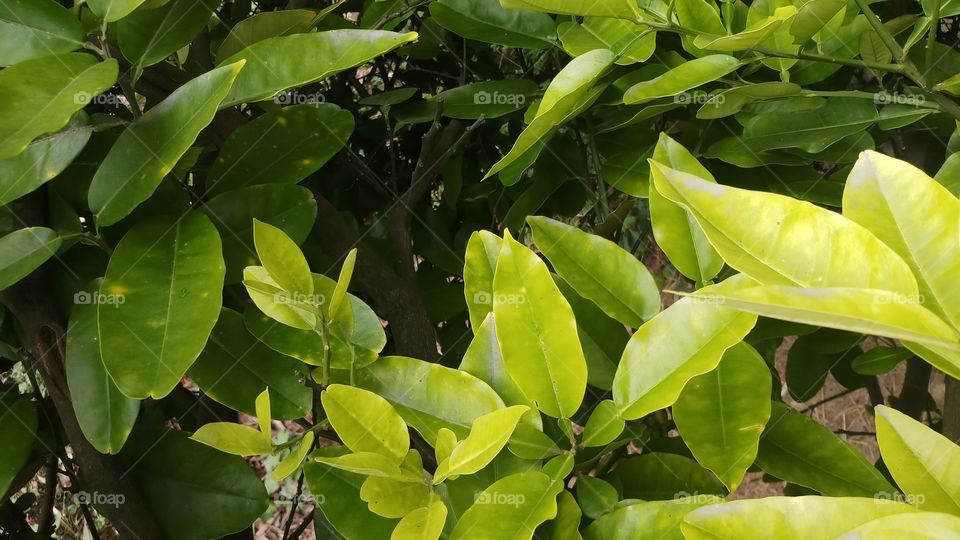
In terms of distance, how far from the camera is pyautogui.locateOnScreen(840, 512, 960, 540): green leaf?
0.27 m

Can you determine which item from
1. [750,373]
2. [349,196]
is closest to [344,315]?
[750,373]

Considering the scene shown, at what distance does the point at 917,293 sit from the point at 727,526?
11 cm

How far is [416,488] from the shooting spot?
0.43m

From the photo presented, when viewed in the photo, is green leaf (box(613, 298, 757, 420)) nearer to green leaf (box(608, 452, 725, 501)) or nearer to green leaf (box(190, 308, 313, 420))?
green leaf (box(608, 452, 725, 501))

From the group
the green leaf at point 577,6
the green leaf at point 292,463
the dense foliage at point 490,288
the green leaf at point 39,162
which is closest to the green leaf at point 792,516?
the dense foliage at point 490,288

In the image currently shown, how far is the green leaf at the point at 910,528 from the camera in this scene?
0.87 ft

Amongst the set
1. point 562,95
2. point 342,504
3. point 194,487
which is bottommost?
point 194,487

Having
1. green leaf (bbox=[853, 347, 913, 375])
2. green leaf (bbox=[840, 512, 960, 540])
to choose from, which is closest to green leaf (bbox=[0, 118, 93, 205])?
green leaf (bbox=[840, 512, 960, 540])

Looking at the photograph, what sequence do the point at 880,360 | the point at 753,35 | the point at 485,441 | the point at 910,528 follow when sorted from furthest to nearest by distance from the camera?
the point at 880,360 < the point at 753,35 < the point at 485,441 < the point at 910,528

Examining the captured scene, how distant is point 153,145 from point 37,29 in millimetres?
119

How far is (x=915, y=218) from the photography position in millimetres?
295

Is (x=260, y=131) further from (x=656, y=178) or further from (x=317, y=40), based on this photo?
(x=656, y=178)

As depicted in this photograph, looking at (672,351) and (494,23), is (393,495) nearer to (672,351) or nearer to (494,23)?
(672,351)

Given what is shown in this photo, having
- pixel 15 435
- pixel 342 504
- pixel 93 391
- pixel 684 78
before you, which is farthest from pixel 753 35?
pixel 15 435
